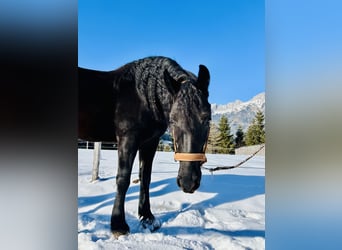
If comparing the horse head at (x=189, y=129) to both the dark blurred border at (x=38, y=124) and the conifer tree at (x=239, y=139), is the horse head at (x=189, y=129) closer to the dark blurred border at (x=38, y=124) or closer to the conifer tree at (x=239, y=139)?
the conifer tree at (x=239, y=139)

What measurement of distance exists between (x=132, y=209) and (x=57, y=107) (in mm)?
622

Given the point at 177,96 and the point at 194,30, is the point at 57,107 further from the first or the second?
the point at 194,30

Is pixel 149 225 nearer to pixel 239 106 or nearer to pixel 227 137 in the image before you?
pixel 227 137

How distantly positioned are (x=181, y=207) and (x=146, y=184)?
0.71 ft

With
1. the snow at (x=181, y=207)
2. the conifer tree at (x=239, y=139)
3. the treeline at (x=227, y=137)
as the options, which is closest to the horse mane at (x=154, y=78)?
the treeline at (x=227, y=137)

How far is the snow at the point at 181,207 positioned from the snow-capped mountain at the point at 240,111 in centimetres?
18

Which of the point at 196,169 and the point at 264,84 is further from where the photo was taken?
the point at 264,84

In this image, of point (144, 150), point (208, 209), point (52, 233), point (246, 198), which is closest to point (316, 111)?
point (246, 198)

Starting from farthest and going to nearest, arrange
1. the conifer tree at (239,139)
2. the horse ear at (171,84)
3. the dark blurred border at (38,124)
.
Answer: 1. the conifer tree at (239,139)
2. the horse ear at (171,84)
3. the dark blurred border at (38,124)

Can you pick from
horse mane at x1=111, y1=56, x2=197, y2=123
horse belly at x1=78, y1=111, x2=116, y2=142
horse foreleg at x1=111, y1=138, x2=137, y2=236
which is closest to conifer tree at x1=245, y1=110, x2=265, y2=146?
horse mane at x1=111, y1=56, x2=197, y2=123

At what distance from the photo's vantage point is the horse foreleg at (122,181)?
57.1 inches

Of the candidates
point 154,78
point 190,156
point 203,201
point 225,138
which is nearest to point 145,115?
point 154,78

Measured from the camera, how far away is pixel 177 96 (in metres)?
1.39

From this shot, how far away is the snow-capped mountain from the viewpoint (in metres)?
1.48
